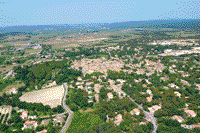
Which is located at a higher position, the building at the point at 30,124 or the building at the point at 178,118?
the building at the point at 178,118

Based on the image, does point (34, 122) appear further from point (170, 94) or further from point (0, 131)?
point (170, 94)

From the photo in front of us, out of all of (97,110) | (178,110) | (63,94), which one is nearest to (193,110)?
(178,110)

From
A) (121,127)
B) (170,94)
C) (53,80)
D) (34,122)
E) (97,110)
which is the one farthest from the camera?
(53,80)

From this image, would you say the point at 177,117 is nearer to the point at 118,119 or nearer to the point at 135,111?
the point at 135,111

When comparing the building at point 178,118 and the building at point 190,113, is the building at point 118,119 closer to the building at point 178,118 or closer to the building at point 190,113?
the building at point 178,118

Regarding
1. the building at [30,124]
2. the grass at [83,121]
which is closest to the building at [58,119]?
the grass at [83,121]

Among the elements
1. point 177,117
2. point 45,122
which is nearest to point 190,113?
point 177,117
